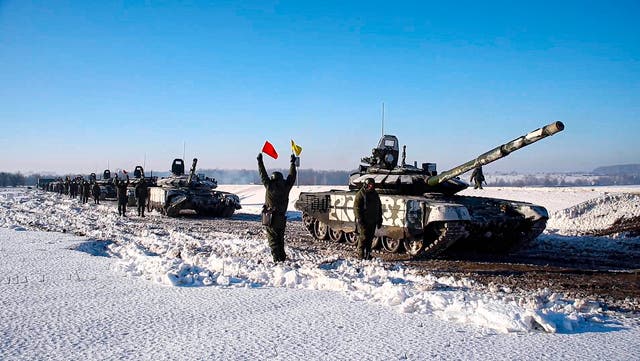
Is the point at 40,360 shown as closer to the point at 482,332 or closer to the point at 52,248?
the point at 482,332

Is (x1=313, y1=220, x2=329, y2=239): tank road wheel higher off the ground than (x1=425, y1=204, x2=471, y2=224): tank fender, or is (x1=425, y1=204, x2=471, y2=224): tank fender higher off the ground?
(x1=425, y1=204, x2=471, y2=224): tank fender

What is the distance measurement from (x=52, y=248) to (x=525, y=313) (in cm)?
797

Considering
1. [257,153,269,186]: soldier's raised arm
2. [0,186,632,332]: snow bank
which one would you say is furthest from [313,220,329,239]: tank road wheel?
[257,153,269,186]: soldier's raised arm

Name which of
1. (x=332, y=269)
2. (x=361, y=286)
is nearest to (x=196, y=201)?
(x=332, y=269)

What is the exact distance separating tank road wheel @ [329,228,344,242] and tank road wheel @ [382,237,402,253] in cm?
168

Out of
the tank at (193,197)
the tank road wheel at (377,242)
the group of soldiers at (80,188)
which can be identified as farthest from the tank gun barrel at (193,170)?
the tank road wheel at (377,242)

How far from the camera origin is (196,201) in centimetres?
2173

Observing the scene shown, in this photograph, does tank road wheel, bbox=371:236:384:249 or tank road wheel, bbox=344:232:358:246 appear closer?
tank road wheel, bbox=371:236:384:249

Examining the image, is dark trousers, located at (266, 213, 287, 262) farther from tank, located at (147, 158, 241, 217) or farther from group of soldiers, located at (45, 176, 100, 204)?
group of soldiers, located at (45, 176, 100, 204)

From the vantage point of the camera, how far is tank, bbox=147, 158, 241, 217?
70.9ft

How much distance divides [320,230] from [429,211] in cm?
458

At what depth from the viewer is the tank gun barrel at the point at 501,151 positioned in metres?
9.30

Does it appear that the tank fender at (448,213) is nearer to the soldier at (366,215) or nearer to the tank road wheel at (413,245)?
the tank road wheel at (413,245)

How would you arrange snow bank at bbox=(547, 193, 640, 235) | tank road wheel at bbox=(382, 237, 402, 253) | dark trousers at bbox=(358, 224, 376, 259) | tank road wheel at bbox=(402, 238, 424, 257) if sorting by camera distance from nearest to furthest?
dark trousers at bbox=(358, 224, 376, 259), tank road wheel at bbox=(402, 238, 424, 257), tank road wheel at bbox=(382, 237, 402, 253), snow bank at bbox=(547, 193, 640, 235)
